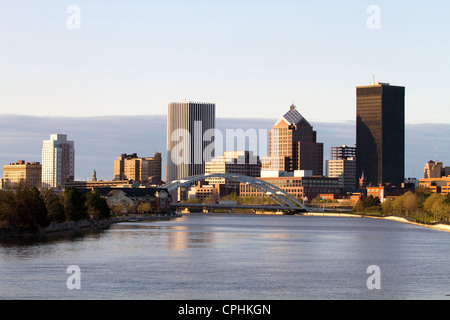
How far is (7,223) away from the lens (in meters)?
80.9

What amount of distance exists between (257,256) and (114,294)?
2522 cm

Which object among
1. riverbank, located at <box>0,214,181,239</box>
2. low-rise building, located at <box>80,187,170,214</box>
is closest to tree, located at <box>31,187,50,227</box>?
riverbank, located at <box>0,214,181,239</box>

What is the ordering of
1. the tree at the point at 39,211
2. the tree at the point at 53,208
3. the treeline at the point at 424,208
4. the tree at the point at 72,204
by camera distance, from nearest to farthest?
the tree at the point at 39,211 → the tree at the point at 53,208 → the tree at the point at 72,204 → the treeline at the point at 424,208

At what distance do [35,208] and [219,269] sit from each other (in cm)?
3465

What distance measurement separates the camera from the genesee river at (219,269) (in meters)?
43.9

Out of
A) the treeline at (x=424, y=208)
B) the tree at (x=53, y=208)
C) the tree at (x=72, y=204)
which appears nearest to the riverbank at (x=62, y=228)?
the tree at (x=53, y=208)

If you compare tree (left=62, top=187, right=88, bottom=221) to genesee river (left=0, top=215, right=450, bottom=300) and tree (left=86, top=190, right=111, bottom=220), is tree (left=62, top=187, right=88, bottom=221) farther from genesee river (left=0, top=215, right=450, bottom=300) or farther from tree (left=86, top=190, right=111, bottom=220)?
genesee river (left=0, top=215, right=450, bottom=300)

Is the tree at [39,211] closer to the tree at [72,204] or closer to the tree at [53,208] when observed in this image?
the tree at [53,208]

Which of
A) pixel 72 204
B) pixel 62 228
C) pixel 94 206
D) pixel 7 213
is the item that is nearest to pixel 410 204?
pixel 94 206

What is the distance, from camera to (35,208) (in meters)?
85.1

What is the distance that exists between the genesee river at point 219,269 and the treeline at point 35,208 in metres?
3.88

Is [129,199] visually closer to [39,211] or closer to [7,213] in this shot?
[39,211]
